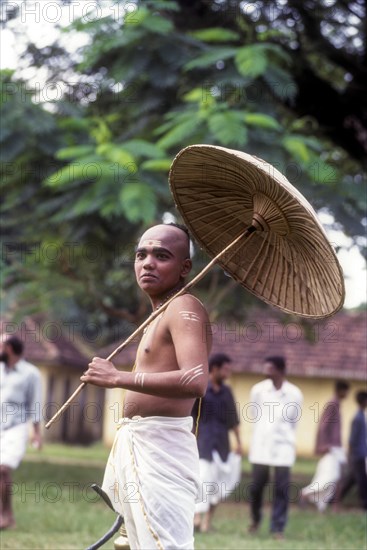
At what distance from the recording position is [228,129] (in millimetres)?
9859

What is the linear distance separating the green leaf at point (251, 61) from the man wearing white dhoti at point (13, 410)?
363cm

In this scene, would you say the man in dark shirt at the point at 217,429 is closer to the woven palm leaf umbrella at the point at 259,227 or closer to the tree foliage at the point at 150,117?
the tree foliage at the point at 150,117

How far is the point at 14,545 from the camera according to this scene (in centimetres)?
910

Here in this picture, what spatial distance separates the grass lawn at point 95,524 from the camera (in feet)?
32.3

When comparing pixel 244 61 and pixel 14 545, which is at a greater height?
pixel 244 61

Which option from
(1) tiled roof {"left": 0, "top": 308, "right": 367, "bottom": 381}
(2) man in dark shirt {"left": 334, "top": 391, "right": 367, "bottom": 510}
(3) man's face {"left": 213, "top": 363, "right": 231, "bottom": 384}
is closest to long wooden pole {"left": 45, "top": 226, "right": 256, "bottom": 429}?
(3) man's face {"left": 213, "top": 363, "right": 231, "bottom": 384}

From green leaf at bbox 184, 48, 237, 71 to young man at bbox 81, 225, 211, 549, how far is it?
5.79 m

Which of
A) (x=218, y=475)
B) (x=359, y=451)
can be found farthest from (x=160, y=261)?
(x=359, y=451)

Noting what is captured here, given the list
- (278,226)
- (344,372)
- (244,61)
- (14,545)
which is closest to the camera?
(278,226)

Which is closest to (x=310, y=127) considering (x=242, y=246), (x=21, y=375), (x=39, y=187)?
(x=39, y=187)

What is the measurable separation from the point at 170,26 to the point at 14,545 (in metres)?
5.49

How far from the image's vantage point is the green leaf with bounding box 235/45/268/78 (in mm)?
10305

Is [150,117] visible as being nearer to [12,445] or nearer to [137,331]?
[12,445]

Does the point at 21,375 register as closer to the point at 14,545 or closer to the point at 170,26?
the point at 14,545
